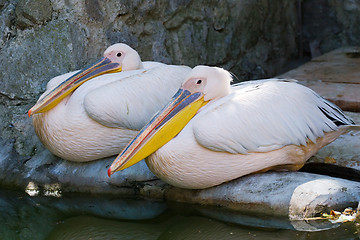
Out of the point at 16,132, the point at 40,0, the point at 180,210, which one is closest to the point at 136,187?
the point at 180,210

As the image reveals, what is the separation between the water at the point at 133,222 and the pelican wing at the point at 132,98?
51 cm

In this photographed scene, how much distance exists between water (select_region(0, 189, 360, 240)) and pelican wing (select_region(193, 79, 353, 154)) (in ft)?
1.39

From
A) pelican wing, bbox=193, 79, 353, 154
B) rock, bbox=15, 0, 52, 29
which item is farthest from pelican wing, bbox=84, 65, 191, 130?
rock, bbox=15, 0, 52, 29

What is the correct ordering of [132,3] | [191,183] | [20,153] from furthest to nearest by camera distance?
[132,3] < [20,153] < [191,183]

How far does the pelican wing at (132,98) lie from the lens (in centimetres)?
368

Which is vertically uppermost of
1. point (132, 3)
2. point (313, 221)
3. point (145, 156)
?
point (132, 3)

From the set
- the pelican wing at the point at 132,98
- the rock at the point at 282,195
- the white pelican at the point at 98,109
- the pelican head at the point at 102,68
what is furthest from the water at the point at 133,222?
the pelican head at the point at 102,68

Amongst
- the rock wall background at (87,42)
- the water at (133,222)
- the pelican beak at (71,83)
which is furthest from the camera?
the rock wall background at (87,42)

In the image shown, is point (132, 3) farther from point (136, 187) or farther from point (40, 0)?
point (136, 187)

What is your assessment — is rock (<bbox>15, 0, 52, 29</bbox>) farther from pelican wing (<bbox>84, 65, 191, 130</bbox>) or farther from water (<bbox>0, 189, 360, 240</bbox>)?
water (<bbox>0, 189, 360, 240</bbox>)

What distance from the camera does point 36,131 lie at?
3.97m

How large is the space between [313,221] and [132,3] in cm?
231

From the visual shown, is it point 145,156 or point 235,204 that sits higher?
point 145,156

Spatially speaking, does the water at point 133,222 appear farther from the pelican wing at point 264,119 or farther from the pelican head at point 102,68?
the pelican head at point 102,68
